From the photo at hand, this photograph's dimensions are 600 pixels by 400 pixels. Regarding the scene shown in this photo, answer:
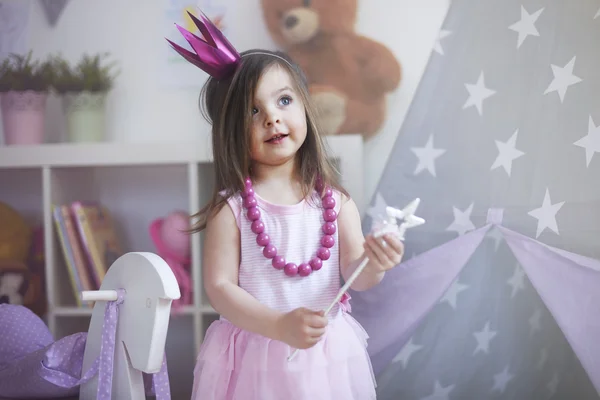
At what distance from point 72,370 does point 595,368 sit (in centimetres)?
94

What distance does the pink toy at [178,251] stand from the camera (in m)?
1.41

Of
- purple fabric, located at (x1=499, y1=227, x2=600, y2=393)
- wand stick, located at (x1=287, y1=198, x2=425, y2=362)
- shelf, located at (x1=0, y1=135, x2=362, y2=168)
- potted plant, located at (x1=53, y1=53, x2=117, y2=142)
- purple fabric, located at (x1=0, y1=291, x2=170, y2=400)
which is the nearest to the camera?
wand stick, located at (x1=287, y1=198, x2=425, y2=362)

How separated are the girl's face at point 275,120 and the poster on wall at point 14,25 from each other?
32.4 inches

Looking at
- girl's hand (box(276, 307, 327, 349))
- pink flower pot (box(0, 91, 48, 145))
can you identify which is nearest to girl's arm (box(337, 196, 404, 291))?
girl's hand (box(276, 307, 327, 349))

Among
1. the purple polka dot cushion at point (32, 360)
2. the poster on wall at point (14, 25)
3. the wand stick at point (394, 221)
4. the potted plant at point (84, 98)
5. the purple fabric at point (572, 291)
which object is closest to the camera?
the wand stick at point (394, 221)

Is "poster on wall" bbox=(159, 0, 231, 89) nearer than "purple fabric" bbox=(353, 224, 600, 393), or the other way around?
"purple fabric" bbox=(353, 224, 600, 393)

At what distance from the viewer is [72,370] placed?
108 centimetres

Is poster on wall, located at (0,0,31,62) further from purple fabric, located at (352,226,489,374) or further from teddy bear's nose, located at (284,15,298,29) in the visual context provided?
purple fabric, located at (352,226,489,374)

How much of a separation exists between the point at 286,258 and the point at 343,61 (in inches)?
20.9

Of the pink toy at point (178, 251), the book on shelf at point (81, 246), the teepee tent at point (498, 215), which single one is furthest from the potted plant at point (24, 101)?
the teepee tent at point (498, 215)

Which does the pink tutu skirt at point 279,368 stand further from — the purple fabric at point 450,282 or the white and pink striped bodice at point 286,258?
the purple fabric at point 450,282

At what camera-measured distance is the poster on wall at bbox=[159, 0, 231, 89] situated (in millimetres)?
1460

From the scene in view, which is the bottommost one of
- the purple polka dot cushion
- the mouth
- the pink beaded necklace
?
the purple polka dot cushion

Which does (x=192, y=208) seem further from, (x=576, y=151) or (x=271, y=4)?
(x=576, y=151)
